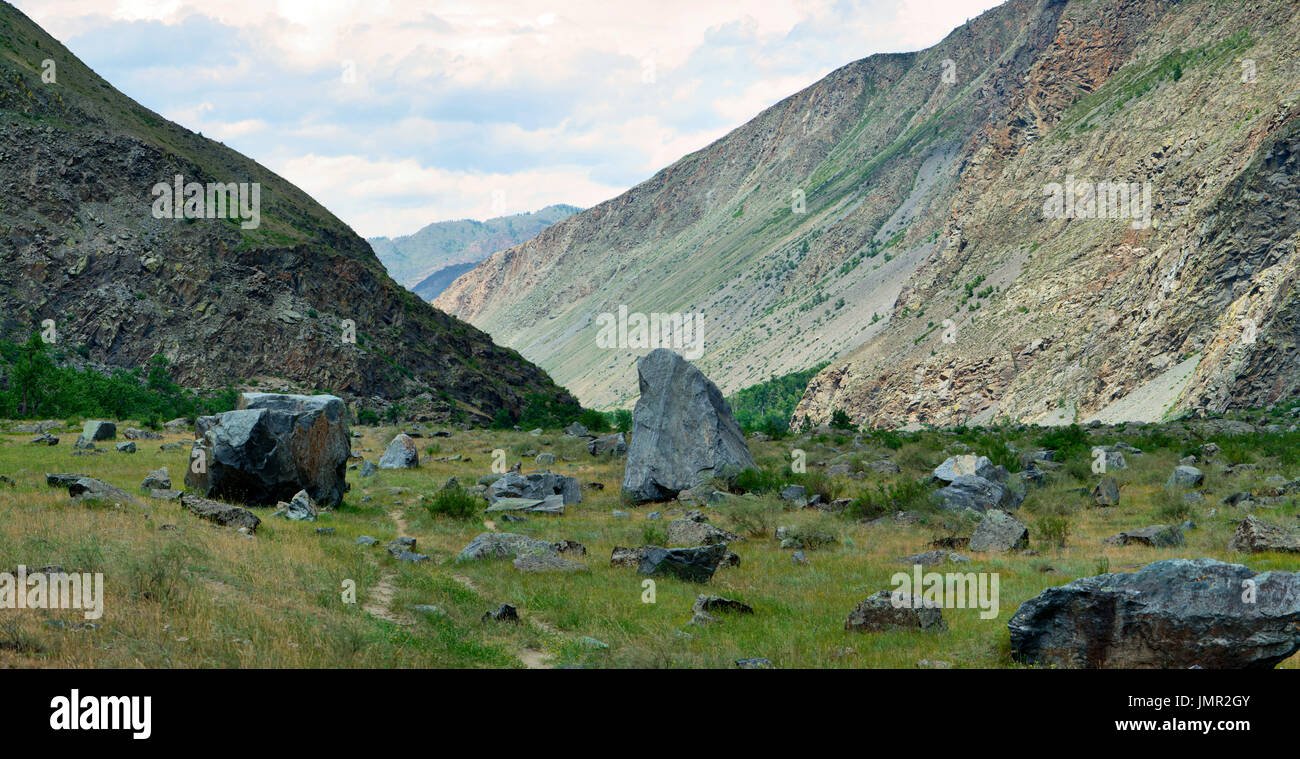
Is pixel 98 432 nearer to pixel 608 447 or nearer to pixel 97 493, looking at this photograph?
pixel 97 493

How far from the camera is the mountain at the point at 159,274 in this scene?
201ft

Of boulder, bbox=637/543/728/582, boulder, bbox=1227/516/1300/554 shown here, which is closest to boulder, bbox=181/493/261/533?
boulder, bbox=637/543/728/582

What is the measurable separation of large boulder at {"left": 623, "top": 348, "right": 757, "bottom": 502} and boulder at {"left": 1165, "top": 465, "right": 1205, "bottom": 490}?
1264 centimetres

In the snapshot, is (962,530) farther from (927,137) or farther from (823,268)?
(927,137)

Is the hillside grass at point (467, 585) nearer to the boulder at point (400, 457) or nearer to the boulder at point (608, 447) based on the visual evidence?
the boulder at point (400, 457)

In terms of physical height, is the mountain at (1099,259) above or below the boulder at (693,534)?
above

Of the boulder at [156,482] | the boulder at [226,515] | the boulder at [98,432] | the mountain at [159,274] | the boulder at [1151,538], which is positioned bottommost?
the boulder at [1151,538]

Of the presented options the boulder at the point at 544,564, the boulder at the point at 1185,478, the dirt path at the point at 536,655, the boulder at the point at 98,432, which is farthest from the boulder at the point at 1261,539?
the boulder at the point at 98,432

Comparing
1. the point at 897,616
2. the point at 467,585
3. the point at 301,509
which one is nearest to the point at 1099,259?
the point at 301,509

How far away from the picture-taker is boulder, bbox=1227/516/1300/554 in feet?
49.7

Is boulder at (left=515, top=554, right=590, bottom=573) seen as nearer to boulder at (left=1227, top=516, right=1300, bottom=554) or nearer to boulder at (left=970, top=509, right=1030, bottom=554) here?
boulder at (left=970, top=509, right=1030, bottom=554)

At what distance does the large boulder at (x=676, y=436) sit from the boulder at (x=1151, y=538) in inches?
474
